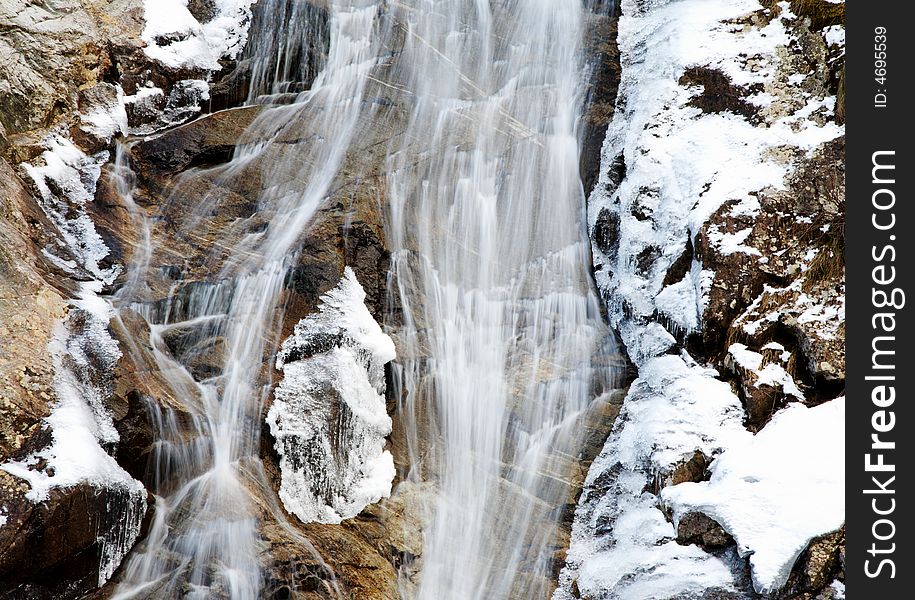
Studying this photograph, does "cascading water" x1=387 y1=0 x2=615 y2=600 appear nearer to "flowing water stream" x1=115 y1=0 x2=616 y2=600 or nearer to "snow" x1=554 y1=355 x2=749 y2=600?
"flowing water stream" x1=115 y1=0 x2=616 y2=600

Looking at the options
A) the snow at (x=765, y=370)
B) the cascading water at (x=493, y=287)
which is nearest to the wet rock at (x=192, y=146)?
the cascading water at (x=493, y=287)

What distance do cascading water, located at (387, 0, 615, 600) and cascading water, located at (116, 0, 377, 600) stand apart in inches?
35.0

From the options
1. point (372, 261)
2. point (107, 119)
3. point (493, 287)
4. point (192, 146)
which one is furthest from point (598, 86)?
→ point (107, 119)

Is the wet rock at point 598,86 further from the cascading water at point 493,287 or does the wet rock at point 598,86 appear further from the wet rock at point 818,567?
the wet rock at point 818,567

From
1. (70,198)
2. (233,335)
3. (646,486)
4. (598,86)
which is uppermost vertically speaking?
(598,86)

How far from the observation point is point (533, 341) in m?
7.02

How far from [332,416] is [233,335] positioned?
123 centimetres

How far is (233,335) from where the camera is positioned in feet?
21.3

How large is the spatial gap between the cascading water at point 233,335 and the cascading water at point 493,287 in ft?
2.92

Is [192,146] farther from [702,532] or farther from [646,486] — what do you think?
[702,532]

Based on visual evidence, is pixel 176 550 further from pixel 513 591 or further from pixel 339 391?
pixel 513 591

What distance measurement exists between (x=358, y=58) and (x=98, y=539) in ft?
20.0

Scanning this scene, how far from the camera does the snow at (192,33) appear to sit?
335 inches

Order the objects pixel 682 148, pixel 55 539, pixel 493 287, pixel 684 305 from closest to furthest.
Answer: pixel 55 539 < pixel 684 305 < pixel 682 148 < pixel 493 287
